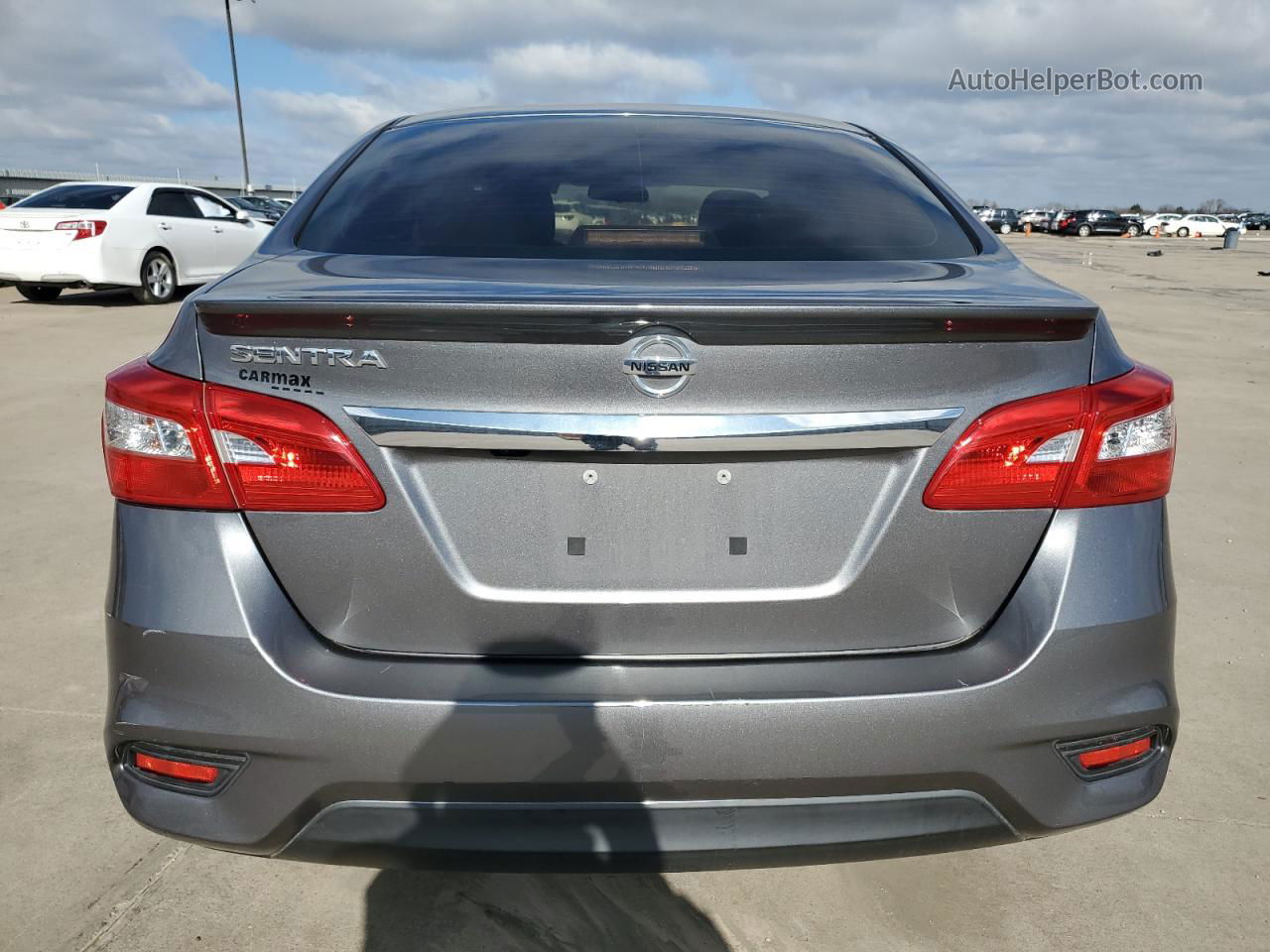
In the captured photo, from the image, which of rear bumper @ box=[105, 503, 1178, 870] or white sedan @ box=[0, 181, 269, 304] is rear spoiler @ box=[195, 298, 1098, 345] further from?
white sedan @ box=[0, 181, 269, 304]

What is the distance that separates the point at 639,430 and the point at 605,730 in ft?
1.49

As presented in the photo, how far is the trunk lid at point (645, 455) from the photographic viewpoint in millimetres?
1554

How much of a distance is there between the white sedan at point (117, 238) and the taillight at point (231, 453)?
35.7ft

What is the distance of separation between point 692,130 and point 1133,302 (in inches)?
646

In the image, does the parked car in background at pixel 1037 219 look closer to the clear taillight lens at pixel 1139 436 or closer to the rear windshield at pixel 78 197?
the rear windshield at pixel 78 197

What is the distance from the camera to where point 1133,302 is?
55.4ft

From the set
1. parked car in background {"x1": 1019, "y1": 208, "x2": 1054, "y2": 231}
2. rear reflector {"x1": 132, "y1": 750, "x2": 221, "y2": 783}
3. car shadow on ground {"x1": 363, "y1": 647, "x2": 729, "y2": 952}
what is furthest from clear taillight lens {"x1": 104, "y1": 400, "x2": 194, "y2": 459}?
parked car in background {"x1": 1019, "y1": 208, "x2": 1054, "y2": 231}

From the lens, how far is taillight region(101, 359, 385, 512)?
63.0 inches

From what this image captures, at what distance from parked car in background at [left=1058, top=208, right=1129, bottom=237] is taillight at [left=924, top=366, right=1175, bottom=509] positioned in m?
65.8

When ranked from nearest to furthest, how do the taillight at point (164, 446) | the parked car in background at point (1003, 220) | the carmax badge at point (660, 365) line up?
1. the carmax badge at point (660, 365)
2. the taillight at point (164, 446)
3. the parked car in background at point (1003, 220)

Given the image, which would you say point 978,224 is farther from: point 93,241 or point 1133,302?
point 1133,302

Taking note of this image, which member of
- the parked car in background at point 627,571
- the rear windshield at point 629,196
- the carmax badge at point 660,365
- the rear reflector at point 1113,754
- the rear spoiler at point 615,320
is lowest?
the rear reflector at point 1113,754

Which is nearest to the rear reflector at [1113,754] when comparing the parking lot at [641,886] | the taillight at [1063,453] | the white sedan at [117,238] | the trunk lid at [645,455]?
the trunk lid at [645,455]

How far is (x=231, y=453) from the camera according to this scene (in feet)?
5.35
